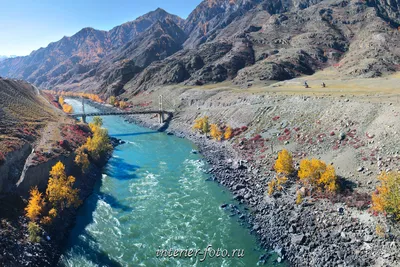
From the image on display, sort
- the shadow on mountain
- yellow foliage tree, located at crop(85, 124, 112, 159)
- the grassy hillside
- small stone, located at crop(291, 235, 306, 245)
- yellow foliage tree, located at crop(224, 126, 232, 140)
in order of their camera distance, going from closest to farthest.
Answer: small stone, located at crop(291, 235, 306, 245)
the grassy hillside
yellow foliage tree, located at crop(85, 124, 112, 159)
yellow foliage tree, located at crop(224, 126, 232, 140)
the shadow on mountain

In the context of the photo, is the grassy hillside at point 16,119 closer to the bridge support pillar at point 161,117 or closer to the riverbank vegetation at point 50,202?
the riverbank vegetation at point 50,202

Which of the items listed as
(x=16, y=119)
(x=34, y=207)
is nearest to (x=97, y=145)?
(x=16, y=119)

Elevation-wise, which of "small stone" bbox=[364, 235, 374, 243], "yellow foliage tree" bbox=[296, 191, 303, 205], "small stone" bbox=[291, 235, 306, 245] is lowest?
"small stone" bbox=[291, 235, 306, 245]

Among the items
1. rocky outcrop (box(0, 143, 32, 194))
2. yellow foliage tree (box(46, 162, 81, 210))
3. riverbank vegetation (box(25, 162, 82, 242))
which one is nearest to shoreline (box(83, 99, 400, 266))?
yellow foliage tree (box(46, 162, 81, 210))

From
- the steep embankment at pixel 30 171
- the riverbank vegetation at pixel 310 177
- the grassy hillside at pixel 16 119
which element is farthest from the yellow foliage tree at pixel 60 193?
the riverbank vegetation at pixel 310 177

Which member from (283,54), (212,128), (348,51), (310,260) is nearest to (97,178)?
(212,128)

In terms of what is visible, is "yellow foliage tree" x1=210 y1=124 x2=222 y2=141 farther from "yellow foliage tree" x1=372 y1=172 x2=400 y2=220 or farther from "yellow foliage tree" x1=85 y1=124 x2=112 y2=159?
"yellow foliage tree" x1=372 y1=172 x2=400 y2=220

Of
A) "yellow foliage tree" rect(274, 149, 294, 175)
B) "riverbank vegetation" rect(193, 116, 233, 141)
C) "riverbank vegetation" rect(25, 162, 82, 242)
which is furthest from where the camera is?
"riverbank vegetation" rect(193, 116, 233, 141)

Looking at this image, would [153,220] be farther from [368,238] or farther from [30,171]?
[368,238]
